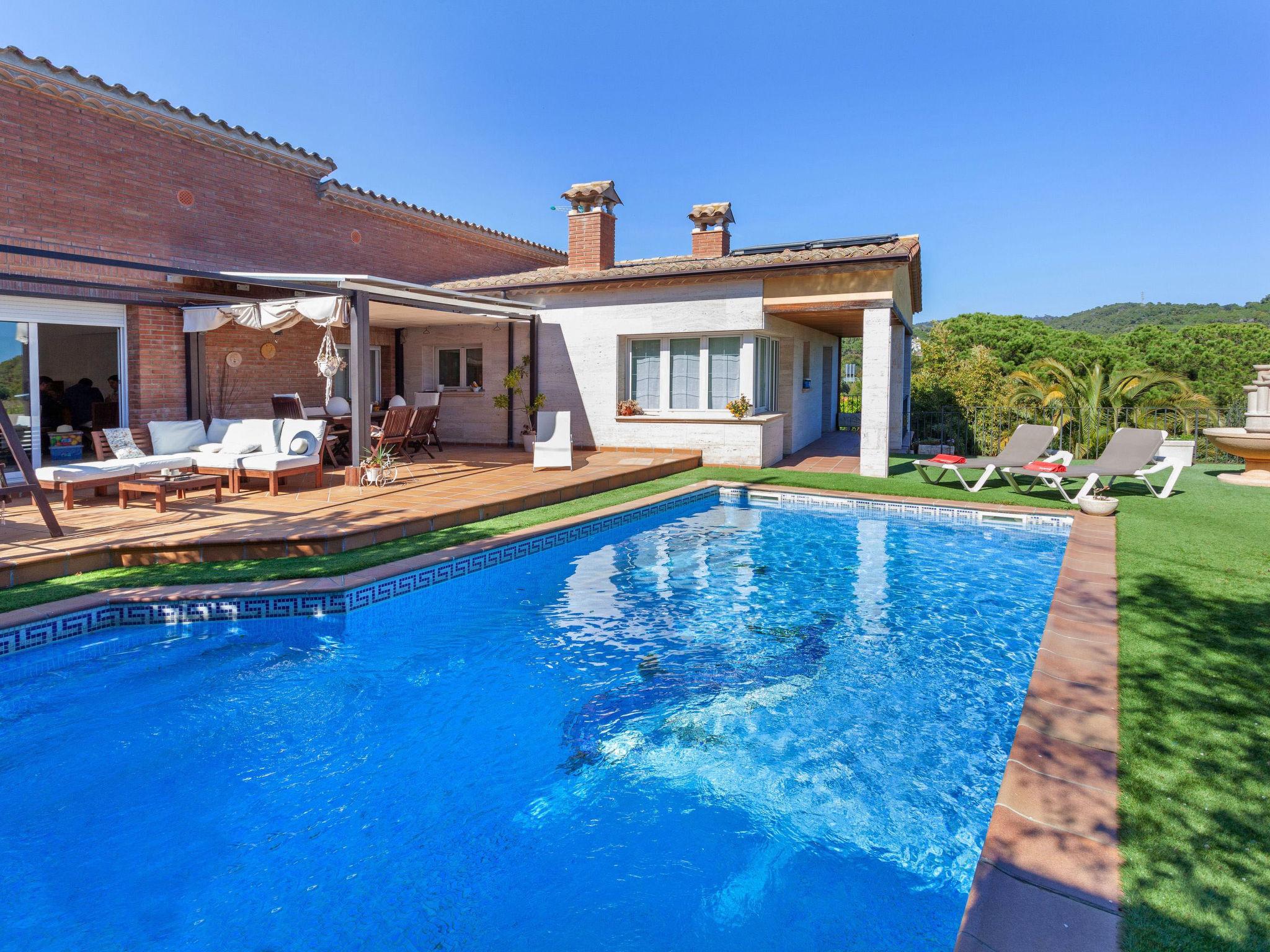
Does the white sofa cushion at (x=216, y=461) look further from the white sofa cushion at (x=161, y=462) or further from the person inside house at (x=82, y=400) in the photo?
the person inside house at (x=82, y=400)

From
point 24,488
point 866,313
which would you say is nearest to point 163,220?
point 24,488

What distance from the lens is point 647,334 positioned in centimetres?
1670

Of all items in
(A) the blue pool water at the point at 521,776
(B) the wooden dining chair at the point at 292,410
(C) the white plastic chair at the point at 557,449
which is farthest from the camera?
(B) the wooden dining chair at the point at 292,410

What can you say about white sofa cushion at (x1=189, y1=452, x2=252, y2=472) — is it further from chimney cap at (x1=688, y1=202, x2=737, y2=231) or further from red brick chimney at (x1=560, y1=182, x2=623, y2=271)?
chimney cap at (x1=688, y1=202, x2=737, y2=231)

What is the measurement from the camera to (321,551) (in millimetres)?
8242

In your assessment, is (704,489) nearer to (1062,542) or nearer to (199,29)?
(1062,542)

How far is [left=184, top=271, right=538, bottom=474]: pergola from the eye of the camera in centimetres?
1170

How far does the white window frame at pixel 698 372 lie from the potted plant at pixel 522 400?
6.63ft

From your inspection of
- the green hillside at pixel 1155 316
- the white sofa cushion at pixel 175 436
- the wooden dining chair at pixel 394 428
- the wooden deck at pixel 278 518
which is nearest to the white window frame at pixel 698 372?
the wooden deck at pixel 278 518

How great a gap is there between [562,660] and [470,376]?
14042mm

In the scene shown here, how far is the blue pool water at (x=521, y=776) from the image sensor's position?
323cm

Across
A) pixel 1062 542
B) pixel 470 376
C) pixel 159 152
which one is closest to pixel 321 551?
pixel 1062 542

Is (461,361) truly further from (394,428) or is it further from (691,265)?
(691,265)

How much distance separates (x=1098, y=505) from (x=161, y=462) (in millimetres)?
13281
